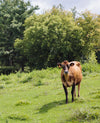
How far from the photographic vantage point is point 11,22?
46.8m

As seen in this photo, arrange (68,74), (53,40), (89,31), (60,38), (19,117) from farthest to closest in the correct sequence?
(89,31)
(53,40)
(60,38)
(68,74)
(19,117)

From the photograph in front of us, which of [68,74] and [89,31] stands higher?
[89,31]

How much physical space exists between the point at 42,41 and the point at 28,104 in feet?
80.7

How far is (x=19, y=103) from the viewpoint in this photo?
1068 cm

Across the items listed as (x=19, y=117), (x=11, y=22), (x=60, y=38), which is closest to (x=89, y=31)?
(x=60, y=38)

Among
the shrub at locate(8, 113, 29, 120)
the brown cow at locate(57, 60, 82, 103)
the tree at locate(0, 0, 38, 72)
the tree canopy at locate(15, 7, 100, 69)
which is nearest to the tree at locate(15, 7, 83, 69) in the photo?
the tree canopy at locate(15, 7, 100, 69)

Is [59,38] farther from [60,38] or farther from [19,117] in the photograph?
[19,117]

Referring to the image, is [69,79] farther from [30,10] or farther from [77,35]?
[30,10]

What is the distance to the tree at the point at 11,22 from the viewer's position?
4550cm

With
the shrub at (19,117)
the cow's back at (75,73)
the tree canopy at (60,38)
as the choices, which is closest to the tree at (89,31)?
the tree canopy at (60,38)

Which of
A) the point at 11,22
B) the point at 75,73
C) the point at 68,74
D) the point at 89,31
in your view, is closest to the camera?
the point at 68,74

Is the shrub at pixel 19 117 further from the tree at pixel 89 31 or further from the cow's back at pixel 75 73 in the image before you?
the tree at pixel 89 31

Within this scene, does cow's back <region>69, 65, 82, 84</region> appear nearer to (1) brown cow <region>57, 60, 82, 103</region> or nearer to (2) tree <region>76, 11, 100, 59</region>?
(1) brown cow <region>57, 60, 82, 103</region>

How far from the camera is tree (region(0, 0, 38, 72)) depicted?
4550 cm
